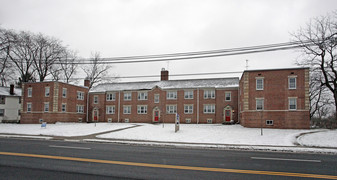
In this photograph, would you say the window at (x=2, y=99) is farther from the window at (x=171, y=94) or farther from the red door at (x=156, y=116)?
the window at (x=171, y=94)

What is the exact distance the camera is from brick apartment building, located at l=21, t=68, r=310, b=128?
31.7 m

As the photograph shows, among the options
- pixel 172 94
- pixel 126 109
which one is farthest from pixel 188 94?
pixel 126 109

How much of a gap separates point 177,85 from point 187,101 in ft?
11.7

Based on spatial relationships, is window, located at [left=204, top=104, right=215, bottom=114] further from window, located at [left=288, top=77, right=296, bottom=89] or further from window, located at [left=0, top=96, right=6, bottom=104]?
window, located at [left=0, top=96, right=6, bottom=104]

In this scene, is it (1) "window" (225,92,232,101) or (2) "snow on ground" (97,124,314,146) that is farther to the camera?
(1) "window" (225,92,232,101)

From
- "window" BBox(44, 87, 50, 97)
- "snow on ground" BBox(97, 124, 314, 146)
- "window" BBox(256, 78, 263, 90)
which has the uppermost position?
"window" BBox(256, 78, 263, 90)

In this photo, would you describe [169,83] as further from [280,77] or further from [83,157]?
[83,157]

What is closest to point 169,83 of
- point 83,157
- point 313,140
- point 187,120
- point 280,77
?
point 187,120

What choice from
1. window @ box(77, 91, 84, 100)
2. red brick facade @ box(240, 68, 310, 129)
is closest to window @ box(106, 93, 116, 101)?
window @ box(77, 91, 84, 100)

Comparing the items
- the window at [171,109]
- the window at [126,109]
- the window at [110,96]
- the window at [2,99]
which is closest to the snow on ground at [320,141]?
the window at [171,109]

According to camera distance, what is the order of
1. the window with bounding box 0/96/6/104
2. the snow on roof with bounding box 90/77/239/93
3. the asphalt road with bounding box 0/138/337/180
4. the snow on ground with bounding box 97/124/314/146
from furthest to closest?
the window with bounding box 0/96/6/104
the snow on roof with bounding box 90/77/239/93
the snow on ground with bounding box 97/124/314/146
the asphalt road with bounding box 0/138/337/180

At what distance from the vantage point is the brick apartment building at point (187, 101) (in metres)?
31.7

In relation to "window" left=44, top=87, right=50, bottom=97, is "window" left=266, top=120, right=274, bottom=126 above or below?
below

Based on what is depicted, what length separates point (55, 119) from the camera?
4253cm
